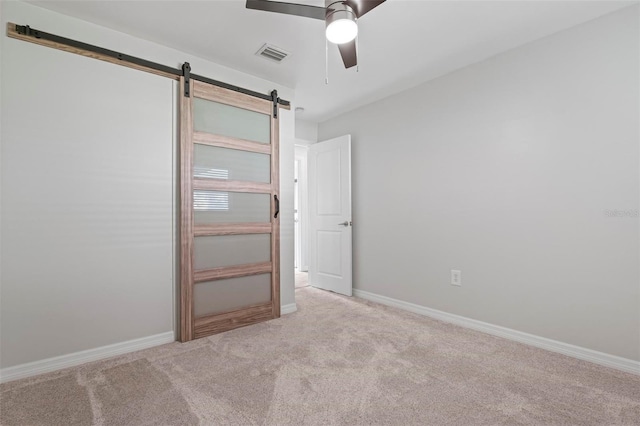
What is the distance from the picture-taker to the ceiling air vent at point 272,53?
2.55 metres

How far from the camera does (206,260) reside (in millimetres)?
2680

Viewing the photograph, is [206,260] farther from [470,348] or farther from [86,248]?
[470,348]

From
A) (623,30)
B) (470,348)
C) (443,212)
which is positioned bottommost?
(470,348)

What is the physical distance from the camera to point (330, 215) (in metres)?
4.18

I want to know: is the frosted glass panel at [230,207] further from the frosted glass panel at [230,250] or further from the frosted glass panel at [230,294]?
the frosted glass panel at [230,294]

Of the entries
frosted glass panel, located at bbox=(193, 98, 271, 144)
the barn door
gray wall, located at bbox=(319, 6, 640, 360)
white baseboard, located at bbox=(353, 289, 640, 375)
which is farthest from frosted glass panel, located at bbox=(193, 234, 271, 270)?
white baseboard, located at bbox=(353, 289, 640, 375)

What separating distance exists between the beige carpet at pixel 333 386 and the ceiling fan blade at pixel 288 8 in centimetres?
211

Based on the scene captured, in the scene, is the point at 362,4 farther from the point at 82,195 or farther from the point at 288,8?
the point at 82,195

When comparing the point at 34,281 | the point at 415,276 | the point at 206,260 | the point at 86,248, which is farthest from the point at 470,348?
the point at 34,281

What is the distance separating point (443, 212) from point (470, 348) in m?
1.27

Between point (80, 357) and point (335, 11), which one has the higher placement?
point (335, 11)

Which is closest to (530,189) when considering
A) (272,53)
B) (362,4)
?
(362,4)

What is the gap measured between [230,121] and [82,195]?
132cm

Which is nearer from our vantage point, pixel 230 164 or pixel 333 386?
pixel 333 386
